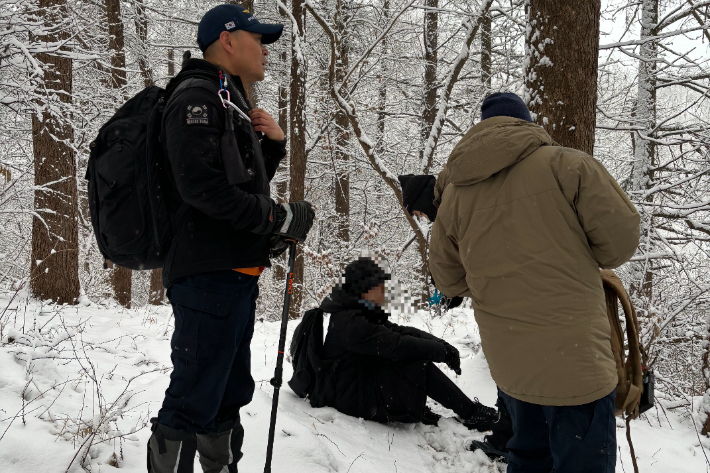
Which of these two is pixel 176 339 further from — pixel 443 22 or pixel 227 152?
pixel 443 22

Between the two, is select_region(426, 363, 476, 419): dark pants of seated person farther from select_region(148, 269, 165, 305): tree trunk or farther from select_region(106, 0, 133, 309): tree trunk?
select_region(148, 269, 165, 305): tree trunk

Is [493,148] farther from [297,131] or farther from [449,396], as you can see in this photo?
[297,131]

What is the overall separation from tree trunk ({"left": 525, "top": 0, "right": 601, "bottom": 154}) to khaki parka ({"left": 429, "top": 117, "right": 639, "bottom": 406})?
4.78ft

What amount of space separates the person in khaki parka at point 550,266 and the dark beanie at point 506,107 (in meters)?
0.11

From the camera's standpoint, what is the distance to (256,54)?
7.58ft

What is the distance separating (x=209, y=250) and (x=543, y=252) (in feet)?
4.36

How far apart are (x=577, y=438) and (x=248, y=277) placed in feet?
4.81

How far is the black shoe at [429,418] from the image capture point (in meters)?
3.60

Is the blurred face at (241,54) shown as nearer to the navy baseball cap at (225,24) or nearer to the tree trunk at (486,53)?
the navy baseball cap at (225,24)

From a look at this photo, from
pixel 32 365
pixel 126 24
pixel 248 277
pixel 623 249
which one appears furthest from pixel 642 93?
pixel 126 24

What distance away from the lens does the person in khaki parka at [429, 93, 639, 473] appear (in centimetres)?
182

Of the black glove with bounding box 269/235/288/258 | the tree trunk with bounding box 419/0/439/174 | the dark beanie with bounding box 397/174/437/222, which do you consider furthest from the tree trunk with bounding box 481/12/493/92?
the black glove with bounding box 269/235/288/258

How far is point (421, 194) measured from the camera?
8.77 feet

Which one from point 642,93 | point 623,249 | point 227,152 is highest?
point 642,93
